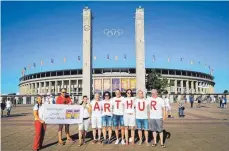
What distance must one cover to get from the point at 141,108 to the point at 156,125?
91cm

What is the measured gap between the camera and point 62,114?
1001 cm

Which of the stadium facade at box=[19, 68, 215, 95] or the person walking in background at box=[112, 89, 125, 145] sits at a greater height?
the stadium facade at box=[19, 68, 215, 95]

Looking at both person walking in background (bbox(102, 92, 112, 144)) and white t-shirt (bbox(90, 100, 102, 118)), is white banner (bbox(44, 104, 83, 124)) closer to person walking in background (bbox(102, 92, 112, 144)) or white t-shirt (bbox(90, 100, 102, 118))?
white t-shirt (bbox(90, 100, 102, 118))

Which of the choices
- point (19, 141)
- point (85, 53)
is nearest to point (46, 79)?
point (85, 53)

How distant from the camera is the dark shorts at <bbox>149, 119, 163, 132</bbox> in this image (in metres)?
9.34

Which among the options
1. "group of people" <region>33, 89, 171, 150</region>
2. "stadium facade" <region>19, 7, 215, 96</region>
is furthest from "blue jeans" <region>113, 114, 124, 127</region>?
"stadium facade" <region>19, 7, 215, 96</region>

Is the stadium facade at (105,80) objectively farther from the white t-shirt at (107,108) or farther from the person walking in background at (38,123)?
the person walking in background at (38,123)

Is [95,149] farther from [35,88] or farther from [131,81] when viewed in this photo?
[35,88]

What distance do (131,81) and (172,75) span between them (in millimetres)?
20153

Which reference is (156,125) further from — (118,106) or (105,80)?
(105,80)

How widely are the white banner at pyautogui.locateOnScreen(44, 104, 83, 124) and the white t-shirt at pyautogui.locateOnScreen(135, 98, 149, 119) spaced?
8.03ft

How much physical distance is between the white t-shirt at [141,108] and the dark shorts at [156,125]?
0.32 metres

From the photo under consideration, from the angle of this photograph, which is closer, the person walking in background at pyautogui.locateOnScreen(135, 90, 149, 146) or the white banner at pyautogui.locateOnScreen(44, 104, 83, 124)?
the person walking in background at pyautogui.locateOnScreen(135, 90, 149, 146)

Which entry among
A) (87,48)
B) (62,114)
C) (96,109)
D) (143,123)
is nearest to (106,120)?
(96,109)
